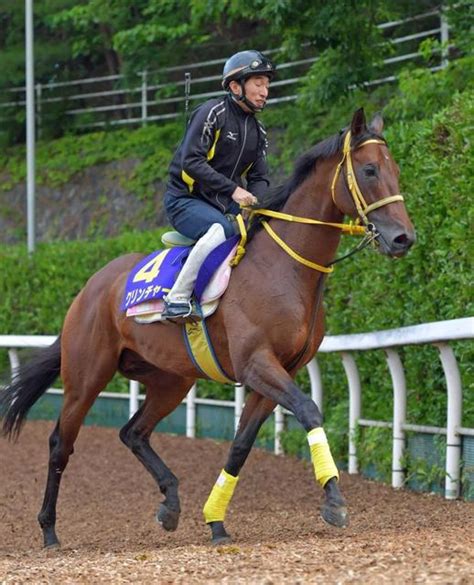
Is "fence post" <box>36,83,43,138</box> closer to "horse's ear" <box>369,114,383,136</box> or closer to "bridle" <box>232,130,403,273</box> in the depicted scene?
"bridle" <box>232,130,403,273</box>

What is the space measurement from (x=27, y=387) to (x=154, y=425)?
1121mm

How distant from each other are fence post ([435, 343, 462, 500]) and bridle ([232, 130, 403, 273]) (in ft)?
5.03

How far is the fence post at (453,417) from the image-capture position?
8.80 metres

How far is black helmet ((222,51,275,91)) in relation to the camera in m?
8.08

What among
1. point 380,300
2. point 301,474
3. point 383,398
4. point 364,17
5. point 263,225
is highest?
point 364,17

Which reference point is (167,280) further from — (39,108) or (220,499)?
(39,108)

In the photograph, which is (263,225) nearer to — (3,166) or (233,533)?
(233,533)

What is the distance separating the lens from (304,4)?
14539 millimetres

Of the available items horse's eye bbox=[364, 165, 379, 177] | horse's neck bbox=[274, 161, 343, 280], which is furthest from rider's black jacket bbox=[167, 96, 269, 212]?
horse's eye bbox=[364, 165, 379, 177]

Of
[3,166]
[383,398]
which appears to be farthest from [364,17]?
[3,166]

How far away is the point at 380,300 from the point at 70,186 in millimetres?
17540

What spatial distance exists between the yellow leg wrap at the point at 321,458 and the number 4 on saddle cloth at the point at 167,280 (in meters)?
1.34

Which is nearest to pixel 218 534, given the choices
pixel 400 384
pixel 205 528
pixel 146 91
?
pixel 205 528

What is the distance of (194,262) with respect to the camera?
796cm
